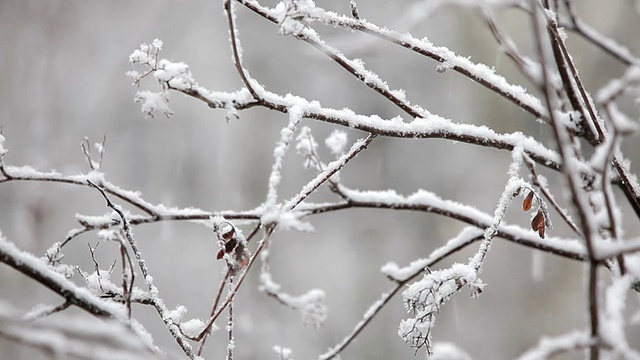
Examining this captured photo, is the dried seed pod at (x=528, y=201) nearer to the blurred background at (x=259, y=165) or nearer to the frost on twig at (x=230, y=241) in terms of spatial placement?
the frost on twig at (x=230, y=241)

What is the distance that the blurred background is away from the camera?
741cm

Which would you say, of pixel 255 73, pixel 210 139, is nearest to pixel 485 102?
pixel 255 73

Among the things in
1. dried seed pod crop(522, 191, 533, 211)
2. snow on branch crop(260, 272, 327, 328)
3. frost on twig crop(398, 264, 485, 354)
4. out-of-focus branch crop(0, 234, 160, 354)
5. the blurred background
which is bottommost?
out-of-focus branch crop(0, 234, 160, 354)

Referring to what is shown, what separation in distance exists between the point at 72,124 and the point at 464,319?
653cm

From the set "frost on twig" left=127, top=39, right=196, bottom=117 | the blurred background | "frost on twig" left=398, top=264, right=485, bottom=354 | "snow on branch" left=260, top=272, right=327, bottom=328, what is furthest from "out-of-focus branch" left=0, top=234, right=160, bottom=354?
the blurred background

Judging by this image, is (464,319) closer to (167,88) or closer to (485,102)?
(485,102)

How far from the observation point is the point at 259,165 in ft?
26.8

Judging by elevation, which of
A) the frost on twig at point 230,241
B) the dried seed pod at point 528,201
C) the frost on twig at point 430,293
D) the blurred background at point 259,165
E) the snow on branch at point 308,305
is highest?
the blurred background at point 259,165

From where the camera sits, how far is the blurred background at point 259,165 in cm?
741

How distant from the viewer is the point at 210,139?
8492 millimetres

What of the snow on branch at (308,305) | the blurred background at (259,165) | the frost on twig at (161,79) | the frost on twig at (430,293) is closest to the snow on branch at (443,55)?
the frost on twig at (161,79)

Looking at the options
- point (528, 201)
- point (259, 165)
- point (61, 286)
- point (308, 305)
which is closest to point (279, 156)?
point (308, 305)

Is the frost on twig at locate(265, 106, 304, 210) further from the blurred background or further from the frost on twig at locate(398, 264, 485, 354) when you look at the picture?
the blurred background

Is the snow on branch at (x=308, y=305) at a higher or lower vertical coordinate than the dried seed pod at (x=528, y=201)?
lower
